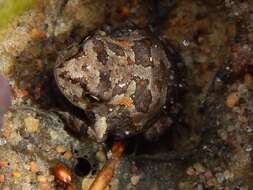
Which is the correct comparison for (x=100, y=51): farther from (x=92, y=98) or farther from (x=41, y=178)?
(x=41, y=178)

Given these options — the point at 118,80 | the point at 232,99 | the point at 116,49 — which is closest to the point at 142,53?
the point at 116,49

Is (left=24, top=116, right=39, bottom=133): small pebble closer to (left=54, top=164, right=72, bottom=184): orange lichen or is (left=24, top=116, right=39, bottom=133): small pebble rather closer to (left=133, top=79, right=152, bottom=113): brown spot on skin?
(left=54, top=164, right=72, bottom=184): orange lichen

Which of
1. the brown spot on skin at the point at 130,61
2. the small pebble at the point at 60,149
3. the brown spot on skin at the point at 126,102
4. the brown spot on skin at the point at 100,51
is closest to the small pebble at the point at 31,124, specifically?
the small pebble at the point at 60,149

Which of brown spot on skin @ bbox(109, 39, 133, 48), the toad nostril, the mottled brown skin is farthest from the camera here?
the toad nostril

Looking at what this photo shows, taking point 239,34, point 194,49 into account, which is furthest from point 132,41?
point 239,34

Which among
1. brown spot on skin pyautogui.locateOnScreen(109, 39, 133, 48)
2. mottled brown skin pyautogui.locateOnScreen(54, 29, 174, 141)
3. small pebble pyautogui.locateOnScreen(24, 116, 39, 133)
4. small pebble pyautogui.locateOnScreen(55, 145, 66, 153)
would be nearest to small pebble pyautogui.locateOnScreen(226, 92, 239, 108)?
mottled brown skin pyautogui.locateOnScreen(54, 29, 174, 141)

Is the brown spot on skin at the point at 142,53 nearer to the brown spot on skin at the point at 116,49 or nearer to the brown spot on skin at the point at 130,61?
the brown spot on skin at the point at 130,61
